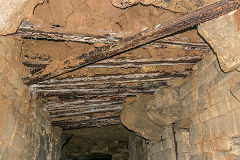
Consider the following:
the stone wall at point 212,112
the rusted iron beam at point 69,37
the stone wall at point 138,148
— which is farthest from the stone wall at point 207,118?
the stone wall at point 138,148

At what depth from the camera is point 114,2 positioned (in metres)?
2.01

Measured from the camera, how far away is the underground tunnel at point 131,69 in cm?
208

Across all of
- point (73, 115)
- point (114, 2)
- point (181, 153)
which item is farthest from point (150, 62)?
point (73, 115)

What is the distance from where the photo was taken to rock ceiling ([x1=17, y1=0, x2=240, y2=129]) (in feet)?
6.88

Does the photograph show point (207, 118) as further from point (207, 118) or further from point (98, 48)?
point (98, 48)

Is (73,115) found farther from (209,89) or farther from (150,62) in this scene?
(209,89)

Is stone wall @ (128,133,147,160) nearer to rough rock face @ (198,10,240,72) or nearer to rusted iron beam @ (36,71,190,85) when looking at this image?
rusted iron beam @ (36,71,190,85)

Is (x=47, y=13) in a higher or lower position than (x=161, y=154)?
higher

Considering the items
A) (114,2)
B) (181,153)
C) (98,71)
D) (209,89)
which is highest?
(114,2)

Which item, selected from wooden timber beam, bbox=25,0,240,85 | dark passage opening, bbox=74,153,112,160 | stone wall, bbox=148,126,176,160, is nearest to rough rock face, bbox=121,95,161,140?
stone wall, bbox=148,126,176,160

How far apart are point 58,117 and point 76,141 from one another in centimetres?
497

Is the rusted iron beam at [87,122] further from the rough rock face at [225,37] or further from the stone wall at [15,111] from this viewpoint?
the rough rock face at [225,37]

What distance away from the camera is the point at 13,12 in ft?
5.83

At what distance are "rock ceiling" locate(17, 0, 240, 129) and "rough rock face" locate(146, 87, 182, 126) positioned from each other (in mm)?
187
